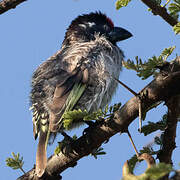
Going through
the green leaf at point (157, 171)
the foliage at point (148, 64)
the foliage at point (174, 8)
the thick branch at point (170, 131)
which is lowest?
the green leaf at point (157, 171)

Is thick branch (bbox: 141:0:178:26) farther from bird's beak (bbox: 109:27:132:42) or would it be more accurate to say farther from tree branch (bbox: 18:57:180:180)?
bird's beak (bbox: 109:27:132:42)

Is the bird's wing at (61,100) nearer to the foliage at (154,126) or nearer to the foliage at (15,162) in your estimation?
the foliage at (15,162)

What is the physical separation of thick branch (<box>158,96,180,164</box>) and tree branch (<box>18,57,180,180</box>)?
0.07m

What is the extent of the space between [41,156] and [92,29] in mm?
2712

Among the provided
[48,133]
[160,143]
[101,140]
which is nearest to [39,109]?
[48,133]

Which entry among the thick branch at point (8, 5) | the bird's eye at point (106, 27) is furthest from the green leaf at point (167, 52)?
the bird's eye at point (106, 27)

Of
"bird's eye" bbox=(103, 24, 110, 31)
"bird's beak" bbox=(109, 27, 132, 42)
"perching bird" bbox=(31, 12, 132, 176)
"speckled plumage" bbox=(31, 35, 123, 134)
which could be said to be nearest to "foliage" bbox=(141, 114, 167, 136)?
"perching bird" bbox=(31, 12, 132, 176)

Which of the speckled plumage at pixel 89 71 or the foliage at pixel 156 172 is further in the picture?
the speckled plumage at pixel 89 71

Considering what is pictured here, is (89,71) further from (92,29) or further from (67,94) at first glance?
(92,29)

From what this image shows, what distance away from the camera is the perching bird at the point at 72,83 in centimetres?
429

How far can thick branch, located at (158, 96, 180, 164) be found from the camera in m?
2.74

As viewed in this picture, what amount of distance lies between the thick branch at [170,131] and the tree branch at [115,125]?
0.07 m

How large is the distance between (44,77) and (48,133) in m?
0.95

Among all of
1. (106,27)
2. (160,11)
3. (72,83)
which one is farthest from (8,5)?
(106,27)
